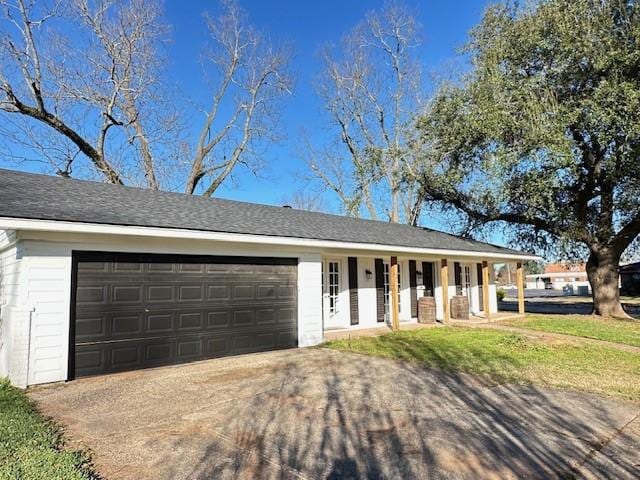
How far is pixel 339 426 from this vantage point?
4.19 metres

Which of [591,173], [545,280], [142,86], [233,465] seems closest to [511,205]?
[591,173]

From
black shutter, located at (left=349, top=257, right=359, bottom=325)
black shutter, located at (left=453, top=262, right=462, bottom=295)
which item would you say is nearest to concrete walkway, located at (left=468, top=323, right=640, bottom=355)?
black shutter, located at (left=453, top=262, right=462, bottom=295)

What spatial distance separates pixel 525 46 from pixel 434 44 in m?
7.61

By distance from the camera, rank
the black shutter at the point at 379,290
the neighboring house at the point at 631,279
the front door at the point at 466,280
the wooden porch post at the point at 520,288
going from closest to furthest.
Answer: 1. the black shutter at the point at 379,290
2. the front door at the point at 466,280
3. the wooden porch post at the point at 520,288
4. the neighboring house at the point at 631,279

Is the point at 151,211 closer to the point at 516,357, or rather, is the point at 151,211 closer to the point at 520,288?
the point at 516,357

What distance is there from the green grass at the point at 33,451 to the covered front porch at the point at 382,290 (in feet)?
21.8

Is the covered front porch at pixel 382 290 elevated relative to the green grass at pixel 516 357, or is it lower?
elevated

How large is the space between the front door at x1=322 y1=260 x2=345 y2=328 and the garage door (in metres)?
2.61

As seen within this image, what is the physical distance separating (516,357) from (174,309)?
20.3ft

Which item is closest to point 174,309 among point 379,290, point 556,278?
point 379,290

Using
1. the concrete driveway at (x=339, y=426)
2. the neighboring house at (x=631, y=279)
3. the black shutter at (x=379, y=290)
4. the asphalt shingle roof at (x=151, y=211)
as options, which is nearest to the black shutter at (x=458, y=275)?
the asphalt shingle roof at (x=151, y=211)

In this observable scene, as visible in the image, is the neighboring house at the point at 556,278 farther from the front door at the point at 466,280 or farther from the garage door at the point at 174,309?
the garage door at the point at 174,309

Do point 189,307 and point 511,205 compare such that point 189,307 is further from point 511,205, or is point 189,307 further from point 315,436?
point 511,205

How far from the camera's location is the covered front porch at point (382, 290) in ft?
38.4
